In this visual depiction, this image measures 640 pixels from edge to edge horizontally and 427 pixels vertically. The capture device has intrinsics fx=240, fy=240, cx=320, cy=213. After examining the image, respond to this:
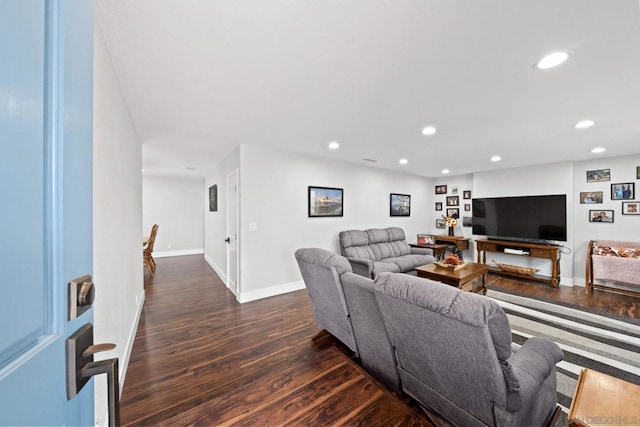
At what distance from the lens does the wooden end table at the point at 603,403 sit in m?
0.98

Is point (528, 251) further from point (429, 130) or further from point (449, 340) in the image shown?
point (449, 340)

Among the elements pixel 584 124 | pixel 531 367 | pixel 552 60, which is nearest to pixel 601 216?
pixel 584 124

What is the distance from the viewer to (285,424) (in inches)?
59.6

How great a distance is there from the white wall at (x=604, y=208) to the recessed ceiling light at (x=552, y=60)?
4.51 m

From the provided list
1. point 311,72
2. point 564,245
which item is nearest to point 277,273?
point 311,72

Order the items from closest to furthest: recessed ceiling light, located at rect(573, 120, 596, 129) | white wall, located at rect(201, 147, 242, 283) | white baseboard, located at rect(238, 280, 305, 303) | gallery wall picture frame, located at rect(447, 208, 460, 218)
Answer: recessed ceiling light, located at rect(573, 120, 596, 129) < white baseboard, located at rect(238, 280, 305, 303) < white wall, located at rect(201, 147, 242, 283) < gallery wall picture frame, located at rect(447, 208, 460, 218)

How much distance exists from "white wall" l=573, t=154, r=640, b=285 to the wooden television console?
0.46 meters

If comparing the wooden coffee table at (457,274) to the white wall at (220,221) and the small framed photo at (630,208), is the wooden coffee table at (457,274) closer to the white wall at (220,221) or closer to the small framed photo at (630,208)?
the small framed photo at (630,208)

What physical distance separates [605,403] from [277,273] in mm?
3563

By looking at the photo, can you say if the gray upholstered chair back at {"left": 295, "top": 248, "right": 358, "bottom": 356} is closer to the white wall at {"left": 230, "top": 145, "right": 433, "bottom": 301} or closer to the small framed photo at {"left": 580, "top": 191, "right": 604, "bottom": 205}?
the white wall at {"left": 230, "top": 145, "right": 433, "bottom": 301}

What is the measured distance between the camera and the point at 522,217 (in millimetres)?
5105

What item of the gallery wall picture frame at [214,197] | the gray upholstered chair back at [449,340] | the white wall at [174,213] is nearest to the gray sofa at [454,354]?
the gray upholstered chair back at [449,340]

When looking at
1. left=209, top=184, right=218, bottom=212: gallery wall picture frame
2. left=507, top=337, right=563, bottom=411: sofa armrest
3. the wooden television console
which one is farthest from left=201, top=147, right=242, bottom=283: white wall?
the wooden television console

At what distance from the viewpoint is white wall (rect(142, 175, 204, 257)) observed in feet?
23.2
